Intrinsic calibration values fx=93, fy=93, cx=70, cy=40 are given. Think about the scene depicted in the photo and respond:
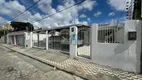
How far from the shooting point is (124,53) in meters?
4.84

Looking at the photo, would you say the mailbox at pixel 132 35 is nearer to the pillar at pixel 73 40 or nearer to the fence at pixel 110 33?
the fence at pixel 110 33

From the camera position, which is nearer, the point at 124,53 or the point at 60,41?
the point at 124,53

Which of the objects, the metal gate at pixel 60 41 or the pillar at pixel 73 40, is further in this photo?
the metal gate at pixel 60 41

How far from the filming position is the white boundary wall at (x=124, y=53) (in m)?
4.54

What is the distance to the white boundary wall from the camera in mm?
4535

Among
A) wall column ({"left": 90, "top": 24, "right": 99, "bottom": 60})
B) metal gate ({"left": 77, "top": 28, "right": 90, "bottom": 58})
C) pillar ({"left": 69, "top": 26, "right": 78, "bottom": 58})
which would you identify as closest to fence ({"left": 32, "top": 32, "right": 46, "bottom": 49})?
pillar ({"left": 69, "top": 26, "right": 78, "bottom": 58})

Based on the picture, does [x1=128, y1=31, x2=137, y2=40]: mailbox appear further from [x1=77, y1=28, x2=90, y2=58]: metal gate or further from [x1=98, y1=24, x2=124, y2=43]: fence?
[x1=77, y1=28, x2=90, y2=58]: metal gate

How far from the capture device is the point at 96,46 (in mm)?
5965

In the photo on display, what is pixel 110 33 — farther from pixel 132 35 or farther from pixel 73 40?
pixel 73 40

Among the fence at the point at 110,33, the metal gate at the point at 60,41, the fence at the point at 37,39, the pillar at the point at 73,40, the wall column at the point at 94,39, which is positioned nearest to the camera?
the fence at the point at 110,33

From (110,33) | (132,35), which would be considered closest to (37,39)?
(110,33)

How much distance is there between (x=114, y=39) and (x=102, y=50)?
0.94 m

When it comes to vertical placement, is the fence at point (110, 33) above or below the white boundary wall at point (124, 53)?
above

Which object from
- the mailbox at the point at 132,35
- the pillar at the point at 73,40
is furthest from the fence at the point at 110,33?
the pillar at the point at 73,40
